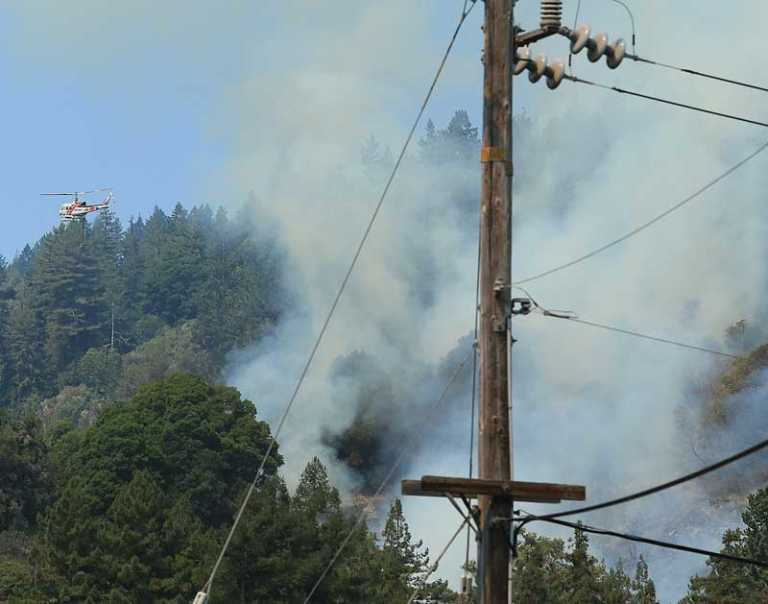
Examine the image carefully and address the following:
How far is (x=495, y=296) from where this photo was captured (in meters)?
18.4

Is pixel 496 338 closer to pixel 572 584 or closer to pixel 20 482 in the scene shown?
pixel 572 584

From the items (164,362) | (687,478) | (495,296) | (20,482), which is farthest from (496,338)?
(164,362)

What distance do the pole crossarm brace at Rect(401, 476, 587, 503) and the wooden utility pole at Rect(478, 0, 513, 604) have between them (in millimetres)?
249

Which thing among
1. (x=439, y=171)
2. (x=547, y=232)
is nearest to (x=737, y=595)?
(x=547, y=232)

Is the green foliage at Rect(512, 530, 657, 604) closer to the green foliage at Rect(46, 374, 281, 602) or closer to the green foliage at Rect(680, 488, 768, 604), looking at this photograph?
the green foliage at Rect(680, 488, 768, 604)

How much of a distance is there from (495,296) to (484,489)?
80.1 inches

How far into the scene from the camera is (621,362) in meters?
114

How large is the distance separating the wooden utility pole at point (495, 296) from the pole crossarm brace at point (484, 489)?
0.25 meters

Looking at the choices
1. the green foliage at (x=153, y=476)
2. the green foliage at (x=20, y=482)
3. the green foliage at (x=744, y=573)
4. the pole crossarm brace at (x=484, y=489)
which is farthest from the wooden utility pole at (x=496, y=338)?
the green foliage at (x=20, y=482)

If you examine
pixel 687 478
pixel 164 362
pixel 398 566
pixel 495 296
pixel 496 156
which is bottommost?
pixel 687 478

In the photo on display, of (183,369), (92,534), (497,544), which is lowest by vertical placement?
(497,544)

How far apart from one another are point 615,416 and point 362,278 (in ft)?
181

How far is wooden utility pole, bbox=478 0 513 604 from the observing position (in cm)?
1805

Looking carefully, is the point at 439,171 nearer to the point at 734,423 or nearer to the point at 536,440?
the point at 536,440
